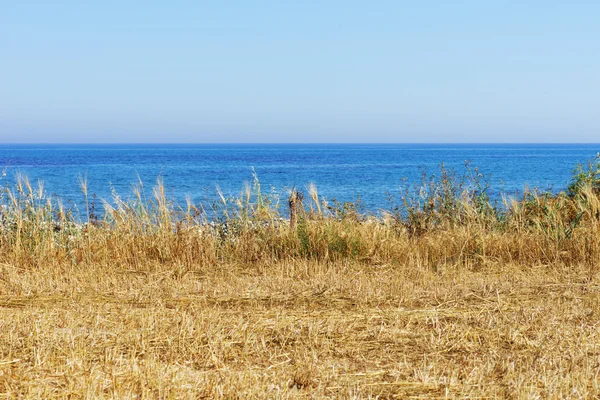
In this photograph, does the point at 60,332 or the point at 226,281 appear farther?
the point at 226,281

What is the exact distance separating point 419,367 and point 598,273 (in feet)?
15.2

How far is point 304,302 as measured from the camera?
7.02 metres

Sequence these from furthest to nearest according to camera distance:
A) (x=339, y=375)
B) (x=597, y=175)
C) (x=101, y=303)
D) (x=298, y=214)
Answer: (x=597, y=175)
(x=298, y=214)
(x=101, y=303)
(x=339, y=375)

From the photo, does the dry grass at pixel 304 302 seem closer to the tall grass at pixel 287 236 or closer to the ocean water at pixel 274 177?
the tall grass at pixel 287 236

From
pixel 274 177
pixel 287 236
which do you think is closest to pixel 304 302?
pixel 287 236

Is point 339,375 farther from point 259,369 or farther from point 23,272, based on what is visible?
point 23,272

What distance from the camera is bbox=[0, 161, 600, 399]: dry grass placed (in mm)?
4523

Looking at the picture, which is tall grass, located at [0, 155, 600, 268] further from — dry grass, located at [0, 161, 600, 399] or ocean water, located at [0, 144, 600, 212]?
ocean water, located at [0, 144, 600, 212]

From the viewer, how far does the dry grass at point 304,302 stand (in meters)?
4.52

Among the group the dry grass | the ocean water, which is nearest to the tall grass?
the dry grass

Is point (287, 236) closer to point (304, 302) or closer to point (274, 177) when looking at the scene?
point (304, 302)

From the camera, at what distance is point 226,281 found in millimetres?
8227

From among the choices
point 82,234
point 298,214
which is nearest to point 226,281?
point 298,214

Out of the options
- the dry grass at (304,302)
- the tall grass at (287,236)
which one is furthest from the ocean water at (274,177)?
the dry grass at (304,302)
